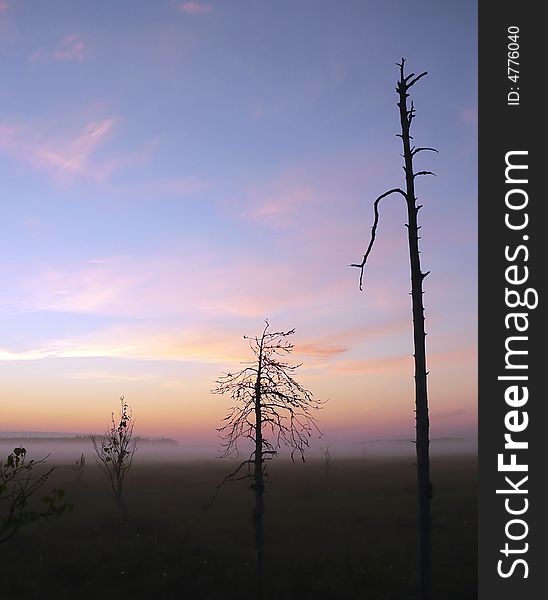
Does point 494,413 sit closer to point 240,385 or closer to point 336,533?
point 240,385

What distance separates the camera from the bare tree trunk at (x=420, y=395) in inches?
407

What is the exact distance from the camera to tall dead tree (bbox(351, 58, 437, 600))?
1034 cm

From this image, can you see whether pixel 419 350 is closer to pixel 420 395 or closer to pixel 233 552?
pixel 420 395

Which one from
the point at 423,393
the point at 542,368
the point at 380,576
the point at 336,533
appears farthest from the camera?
the point at 336,533

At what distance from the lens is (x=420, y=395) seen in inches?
409

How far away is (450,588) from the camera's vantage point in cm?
2177

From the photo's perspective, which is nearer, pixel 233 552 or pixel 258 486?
pixel 258 486

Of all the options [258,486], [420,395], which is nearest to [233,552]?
[258,486]

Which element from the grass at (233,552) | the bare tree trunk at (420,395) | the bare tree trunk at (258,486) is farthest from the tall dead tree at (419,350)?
the grass at (233,552)

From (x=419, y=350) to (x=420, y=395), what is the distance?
778mm

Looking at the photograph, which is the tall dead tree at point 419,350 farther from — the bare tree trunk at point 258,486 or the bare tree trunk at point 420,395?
the bare tree trunk at point 258,486

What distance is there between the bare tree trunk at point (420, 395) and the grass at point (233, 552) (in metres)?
11.9

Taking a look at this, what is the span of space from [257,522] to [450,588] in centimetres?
787

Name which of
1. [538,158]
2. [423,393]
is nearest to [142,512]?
[423,393]
